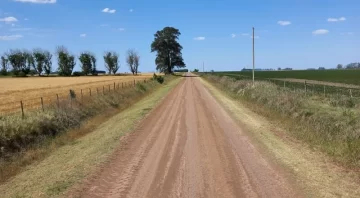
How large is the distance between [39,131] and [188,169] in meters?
7.73

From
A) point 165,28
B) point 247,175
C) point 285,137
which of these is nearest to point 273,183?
point 247,175

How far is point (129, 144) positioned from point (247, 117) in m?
8.35

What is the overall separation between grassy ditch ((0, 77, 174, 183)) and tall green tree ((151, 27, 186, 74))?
103 metres

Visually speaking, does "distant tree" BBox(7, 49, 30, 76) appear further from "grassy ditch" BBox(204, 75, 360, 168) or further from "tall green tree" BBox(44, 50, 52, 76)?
"grassy ditch" BBox(204, 75, 360, 168)

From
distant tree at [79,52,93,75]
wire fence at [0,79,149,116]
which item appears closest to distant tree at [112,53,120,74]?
distant tree at [79,52,93,75]

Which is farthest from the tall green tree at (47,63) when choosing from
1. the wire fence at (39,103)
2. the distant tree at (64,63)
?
the wire fence at (39,103)

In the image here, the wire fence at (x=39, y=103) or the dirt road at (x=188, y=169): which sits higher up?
the wire fence at (x=39, y=103)

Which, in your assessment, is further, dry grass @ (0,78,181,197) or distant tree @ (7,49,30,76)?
distant tree @ (7,49,30,76)

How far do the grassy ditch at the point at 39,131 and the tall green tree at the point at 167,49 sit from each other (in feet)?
336

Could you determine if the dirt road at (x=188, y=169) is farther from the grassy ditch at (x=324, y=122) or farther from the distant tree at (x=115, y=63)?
the distant tree at (x=115, y=63)

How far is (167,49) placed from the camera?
407 feet

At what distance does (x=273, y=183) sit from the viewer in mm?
7801

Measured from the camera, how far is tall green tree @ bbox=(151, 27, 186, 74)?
123812mm

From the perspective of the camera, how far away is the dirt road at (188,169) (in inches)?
293
